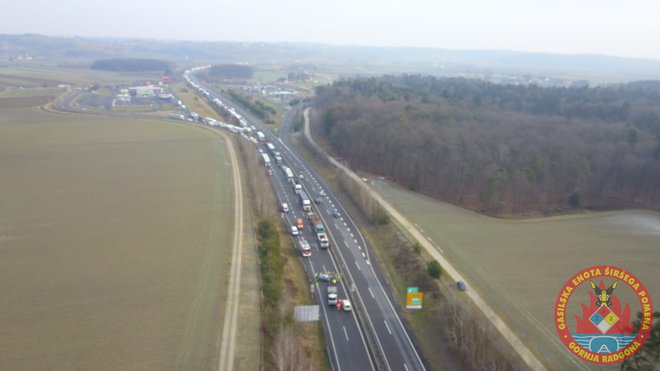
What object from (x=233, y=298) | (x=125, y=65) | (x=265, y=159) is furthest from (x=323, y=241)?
(x=125, y=65)

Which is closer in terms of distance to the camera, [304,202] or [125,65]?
[304,202]

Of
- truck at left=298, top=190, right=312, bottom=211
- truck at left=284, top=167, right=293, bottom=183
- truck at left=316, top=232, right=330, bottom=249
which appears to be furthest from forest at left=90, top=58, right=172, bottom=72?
truck at left=316, top=232, right=330, bottom=249

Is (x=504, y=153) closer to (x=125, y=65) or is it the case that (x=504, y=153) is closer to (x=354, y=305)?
(x=354, y=305)

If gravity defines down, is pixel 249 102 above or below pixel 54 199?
above

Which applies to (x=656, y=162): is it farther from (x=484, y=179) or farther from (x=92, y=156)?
(x=92, y=156)

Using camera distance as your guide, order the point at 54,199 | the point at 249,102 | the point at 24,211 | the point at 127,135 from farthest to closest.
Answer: the point at 249,102
the point at 127,135
the point at 54,199
the point at 24,211

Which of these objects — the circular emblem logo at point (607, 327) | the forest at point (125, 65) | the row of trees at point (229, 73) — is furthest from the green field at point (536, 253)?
the forest at point (125, 65)

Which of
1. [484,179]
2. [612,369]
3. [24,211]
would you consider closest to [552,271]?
[612,369]
